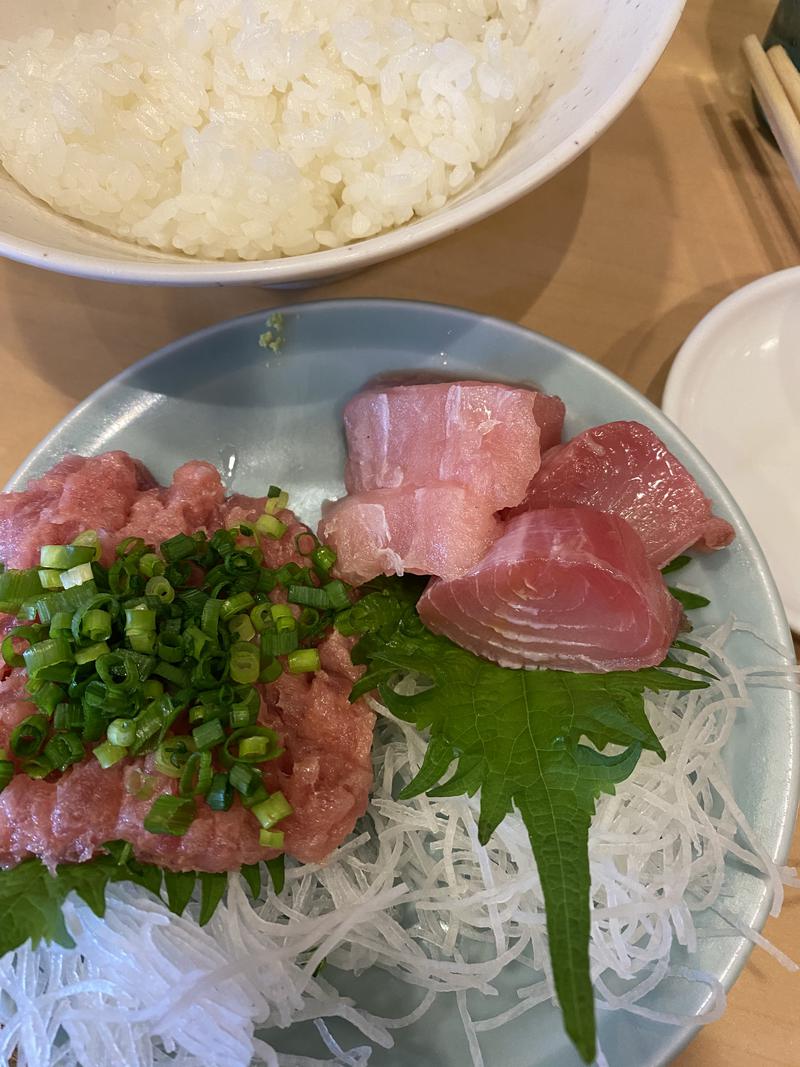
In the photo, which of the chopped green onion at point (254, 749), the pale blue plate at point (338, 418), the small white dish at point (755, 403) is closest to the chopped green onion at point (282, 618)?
the chopped green onion at point (254, 749)

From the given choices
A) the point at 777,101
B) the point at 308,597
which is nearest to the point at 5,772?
the point at 308,597

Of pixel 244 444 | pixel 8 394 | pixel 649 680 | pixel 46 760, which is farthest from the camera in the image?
pixel 8 394

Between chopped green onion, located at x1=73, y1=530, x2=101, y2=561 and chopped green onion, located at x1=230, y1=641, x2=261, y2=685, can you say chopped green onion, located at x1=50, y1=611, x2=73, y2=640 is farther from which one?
chopped green onion, located at x1=230, y1=641, x2=261, y2=685

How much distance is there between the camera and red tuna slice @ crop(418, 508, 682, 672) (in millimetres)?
1477

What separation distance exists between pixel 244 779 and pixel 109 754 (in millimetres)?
257

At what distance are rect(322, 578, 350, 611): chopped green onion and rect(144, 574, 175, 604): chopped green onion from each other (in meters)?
0.32

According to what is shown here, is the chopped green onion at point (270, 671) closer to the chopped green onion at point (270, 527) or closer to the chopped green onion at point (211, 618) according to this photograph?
the chopped green onion at point (211, 618)

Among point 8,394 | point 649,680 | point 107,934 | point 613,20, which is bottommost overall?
point 107,934

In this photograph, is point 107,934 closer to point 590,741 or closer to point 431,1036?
point 431,1036

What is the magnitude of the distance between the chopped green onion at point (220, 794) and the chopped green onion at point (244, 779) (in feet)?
0.04

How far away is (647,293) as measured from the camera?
219cm

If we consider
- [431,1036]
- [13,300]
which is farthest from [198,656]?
[13,300]

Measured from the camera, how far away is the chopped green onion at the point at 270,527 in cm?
164

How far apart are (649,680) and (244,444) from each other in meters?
1.14
